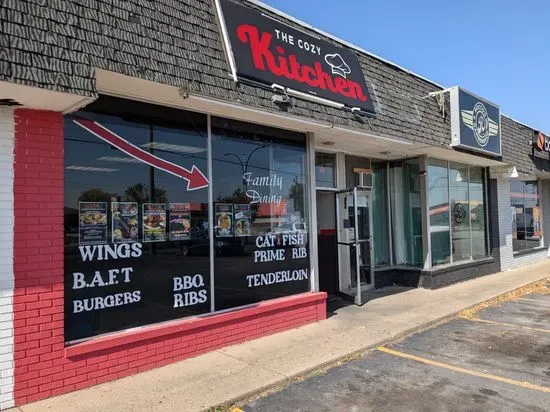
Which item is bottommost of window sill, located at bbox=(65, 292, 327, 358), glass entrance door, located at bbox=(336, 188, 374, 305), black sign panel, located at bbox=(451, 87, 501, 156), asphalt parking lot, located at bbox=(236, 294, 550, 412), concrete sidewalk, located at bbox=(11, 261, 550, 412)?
asphalt parking lot, located at bbox=(236, 294, 550, 412)

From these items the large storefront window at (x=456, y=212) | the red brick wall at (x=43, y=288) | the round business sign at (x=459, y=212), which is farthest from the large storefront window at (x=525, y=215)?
the red brick wall at (x=43, y=288)

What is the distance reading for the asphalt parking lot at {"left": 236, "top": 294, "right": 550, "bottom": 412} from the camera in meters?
4.69

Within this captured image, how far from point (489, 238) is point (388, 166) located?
4.51 metres

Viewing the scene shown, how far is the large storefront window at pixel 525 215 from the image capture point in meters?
15.8

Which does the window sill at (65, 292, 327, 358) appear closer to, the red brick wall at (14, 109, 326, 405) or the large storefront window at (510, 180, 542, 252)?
the red brick wall at (14, 109, 326, 405)

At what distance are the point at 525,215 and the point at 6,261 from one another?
1673 centimetres

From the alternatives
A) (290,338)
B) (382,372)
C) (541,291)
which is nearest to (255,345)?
(290,338)

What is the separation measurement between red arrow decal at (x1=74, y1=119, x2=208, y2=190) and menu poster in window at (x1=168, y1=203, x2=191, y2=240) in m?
0.29

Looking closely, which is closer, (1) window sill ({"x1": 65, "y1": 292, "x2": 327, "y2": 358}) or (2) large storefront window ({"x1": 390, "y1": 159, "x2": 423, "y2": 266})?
(1) window sill ({"x1": 65, "y1": 292, "x2": 327, "y2": 358})

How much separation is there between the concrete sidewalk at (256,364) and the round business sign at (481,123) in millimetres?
4192

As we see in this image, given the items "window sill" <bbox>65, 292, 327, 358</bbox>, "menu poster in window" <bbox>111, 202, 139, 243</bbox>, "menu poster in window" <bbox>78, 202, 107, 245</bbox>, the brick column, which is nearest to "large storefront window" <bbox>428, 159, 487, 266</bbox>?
"window sill" <bbox>65, 292, 327, 358</bbox>

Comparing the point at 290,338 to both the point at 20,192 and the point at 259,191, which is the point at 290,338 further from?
the point at 20,192

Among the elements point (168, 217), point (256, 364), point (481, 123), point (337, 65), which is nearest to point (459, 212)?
point (481, 123)

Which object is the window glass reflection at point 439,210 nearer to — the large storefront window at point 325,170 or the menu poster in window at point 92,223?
the large storefront window at point 325,170
